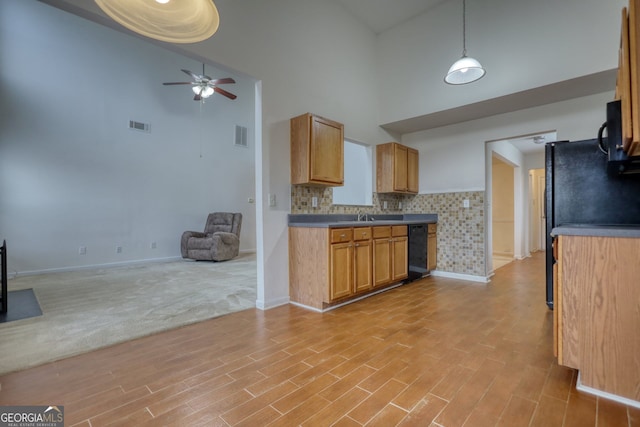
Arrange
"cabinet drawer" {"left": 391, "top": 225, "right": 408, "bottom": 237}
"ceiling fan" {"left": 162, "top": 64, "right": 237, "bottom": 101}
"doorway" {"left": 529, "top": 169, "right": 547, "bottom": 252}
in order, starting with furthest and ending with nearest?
1. "doorway" {"left": 529, "top": 169, "right": 547, "bottom": 252}
2. "ceiling fan" {"left": 162, "top": 64, "right": 237, "bottom": 101}
3. "cabinet drawer" {"left": 391, "top": 225, "right": 408, "bottom": 237}

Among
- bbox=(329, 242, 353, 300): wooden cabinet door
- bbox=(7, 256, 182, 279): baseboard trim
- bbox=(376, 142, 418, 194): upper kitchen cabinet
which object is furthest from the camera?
bbox=(7, 256, 182, 279): baseboard trim

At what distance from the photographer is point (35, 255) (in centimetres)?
504

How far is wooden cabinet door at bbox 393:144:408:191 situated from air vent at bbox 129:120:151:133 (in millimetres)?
5220

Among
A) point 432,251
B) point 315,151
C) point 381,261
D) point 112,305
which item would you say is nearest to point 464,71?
point 315,151

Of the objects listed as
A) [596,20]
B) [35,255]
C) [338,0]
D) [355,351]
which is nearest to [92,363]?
[355,351]

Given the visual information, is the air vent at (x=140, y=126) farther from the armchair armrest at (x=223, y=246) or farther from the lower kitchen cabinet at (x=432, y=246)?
the lower kitchen cabinet at (x=432, y=246)

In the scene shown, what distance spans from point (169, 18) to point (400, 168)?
381 centimetres

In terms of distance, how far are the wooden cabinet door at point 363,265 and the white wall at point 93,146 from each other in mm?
3222

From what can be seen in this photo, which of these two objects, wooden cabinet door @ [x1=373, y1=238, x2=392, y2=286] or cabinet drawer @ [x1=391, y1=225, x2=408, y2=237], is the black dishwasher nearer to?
cabinet drawer @ [x1=391, y1=225, x2=408, y2=237]

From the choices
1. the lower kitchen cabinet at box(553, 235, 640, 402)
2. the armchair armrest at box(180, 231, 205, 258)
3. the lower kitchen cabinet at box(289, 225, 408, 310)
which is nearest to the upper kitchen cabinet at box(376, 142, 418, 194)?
the lower kitchen cabinet at box(289, 225, 408, 310)

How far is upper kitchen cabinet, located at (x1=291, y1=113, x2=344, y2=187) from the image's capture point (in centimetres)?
332

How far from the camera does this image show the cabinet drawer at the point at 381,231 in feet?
11.9

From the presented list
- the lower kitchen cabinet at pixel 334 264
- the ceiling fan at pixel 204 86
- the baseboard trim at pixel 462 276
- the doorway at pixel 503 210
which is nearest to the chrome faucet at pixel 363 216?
the lower kitchen cabinet at pixel 334 264

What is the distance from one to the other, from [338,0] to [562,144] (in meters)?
3.43
